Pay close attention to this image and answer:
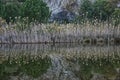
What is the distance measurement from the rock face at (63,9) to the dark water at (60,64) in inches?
591

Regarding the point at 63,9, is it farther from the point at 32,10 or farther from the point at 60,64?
the point at 60,64

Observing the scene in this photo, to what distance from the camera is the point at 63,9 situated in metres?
37.4

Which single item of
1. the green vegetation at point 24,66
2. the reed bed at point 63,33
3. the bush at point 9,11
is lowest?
the green vegetation at point 24,66

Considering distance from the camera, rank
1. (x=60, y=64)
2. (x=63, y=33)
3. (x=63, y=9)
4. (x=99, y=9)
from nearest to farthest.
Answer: (x=60, y=64), (x=63, y=33), (x=99, y=9), (x=63, y=9)

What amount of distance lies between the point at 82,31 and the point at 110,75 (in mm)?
12476

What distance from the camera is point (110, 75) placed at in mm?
12602

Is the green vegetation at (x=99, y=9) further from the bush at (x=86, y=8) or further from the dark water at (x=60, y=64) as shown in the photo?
the dark water at (x=60, y=64)

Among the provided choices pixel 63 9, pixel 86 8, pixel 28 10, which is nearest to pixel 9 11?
pixel 28 10

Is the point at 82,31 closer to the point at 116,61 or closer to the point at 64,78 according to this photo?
the point at 116,61

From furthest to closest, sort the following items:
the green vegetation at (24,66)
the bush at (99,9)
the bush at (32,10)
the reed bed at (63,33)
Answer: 1. the bush at (99,9)
2. the bush at (32,10)
3. the reed bed at (63,33)
4. the green vegetation at (24,66)

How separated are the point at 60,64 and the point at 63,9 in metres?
22.3

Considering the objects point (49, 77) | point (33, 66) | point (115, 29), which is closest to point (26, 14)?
point (115, 29)

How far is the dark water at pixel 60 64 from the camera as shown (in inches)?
501

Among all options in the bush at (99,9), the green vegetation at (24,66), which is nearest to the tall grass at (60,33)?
the green vegetation at (24,66)
